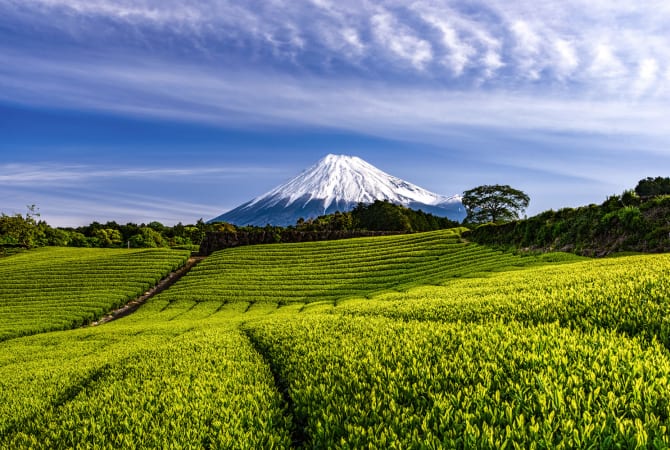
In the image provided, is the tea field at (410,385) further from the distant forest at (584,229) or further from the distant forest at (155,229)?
the distant forest at (155,229)

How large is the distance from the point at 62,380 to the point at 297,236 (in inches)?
1978

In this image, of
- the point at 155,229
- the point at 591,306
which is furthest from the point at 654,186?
the point at 155,229

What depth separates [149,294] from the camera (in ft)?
121

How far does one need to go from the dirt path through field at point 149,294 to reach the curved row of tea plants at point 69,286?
50 centimetres

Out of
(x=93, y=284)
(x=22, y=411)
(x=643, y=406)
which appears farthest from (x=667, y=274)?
(x=93, y=284)

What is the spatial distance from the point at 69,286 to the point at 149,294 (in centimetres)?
730

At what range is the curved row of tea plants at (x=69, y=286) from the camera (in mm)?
26703

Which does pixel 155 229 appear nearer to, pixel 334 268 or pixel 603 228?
pixel 334 268

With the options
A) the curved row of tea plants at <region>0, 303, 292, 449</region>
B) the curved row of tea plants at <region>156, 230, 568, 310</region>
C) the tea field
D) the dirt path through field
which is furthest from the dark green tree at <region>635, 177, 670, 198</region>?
the curved row of tea plants at <region>0, 303, 292, 449</region>

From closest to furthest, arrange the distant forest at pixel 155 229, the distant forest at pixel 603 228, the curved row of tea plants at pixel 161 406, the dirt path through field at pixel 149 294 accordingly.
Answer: the curved row of tea plants at pixel 161 406 → the distant forest at pixel 603 228 → the dirt path through field at pixel 149 294 → the distant forest at pixel 155 229

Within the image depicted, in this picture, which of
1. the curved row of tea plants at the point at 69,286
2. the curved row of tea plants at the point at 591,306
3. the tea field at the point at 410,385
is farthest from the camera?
the curved row of tea plants at the point at 69,286

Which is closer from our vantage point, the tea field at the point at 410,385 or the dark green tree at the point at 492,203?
the tea field at the point at 410,385

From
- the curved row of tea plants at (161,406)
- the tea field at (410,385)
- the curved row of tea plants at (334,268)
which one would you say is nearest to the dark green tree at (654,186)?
the curved row of tea plants at (334,268)

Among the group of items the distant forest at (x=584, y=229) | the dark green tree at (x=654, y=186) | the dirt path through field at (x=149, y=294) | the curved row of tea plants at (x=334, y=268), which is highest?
the dark green tree at (x=654, y=186)
